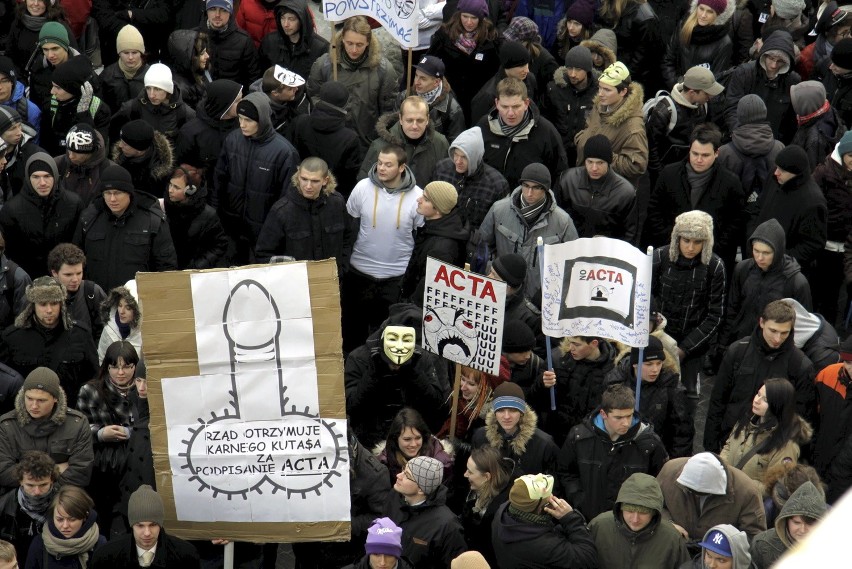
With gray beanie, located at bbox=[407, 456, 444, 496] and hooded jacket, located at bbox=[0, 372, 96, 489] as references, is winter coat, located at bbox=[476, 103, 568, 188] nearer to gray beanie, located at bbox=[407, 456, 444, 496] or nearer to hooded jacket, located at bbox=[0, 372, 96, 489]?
gray beanie, located at bbox=[407, 456, 444, 496]

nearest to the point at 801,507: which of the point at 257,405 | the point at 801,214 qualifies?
the point at 257,405

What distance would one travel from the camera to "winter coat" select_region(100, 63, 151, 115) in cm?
1106

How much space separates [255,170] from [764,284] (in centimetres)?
389

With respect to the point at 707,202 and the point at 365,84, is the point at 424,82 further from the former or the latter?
the point at 707,202

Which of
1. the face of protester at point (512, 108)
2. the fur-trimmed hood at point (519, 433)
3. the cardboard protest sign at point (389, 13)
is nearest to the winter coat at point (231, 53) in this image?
the cardboard protest sign at point (389, 13)

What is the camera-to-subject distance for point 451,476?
732 cm

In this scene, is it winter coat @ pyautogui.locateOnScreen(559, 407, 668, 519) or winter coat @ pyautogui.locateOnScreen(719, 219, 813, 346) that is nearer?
winter coat @ pyautogui.locateOnScreen(559, 407, 668, 519)

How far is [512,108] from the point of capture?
9.92 metres

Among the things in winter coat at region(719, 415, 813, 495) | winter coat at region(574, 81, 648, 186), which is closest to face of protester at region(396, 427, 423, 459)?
winter coat at region(719, 415, 813, 495)

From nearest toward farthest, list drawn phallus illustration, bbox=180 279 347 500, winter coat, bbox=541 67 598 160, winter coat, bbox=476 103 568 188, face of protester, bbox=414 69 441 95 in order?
drawn phallus illustration, bbox=180 279 347 500 < winter coat, bbox=476 103 568 188 < face of protester, bbox=414 69 441 95 < winter coat, bbox=541 67 598 160

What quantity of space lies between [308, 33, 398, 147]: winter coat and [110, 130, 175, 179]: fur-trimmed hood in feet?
4.75

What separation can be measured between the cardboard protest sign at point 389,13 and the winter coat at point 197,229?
244cm

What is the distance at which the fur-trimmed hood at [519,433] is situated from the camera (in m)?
7.16

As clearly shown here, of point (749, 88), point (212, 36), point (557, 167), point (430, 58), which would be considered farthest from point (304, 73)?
point (749, 88)
